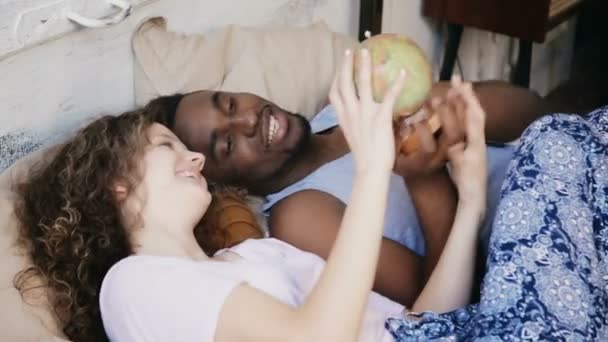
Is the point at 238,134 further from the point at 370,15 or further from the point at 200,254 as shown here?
the point at 370,15

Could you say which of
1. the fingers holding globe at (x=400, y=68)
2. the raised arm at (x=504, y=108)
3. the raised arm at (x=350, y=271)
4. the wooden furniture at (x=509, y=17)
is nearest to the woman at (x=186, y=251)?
the raised arm at (x=350, y=271)

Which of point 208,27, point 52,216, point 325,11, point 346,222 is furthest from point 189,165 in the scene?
point 325,11

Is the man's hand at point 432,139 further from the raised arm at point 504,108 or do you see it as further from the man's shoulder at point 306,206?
the raised arm at point 504,108

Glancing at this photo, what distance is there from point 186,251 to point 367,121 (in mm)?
330

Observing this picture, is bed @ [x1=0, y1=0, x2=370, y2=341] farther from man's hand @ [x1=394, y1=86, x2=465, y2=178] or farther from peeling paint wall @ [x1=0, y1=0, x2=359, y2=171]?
man's hand @ [x1=394, y1=86, x2=465, y2=178]

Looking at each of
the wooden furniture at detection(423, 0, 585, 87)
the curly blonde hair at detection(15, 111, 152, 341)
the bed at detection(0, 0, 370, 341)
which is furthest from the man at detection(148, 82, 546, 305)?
the wooden furniture at detection(423, 0, 585, 87)

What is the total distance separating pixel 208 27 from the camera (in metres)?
1.79

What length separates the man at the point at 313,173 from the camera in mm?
1422

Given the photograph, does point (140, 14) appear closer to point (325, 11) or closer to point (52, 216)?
point (52, 216)

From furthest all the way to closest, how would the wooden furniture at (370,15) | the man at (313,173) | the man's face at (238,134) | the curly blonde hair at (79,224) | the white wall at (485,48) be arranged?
1. the white wall at (485,48)
2. the wooden furniture at (370,15)
3. the man's face at (238,134)
4. the man at (313,173)
5. the curly blonde hair at (79,224)

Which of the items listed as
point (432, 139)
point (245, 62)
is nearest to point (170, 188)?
point (432, 139)

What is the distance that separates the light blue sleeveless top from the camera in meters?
1.52

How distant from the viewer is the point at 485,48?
2730mm

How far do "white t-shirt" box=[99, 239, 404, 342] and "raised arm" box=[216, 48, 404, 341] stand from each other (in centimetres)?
3
